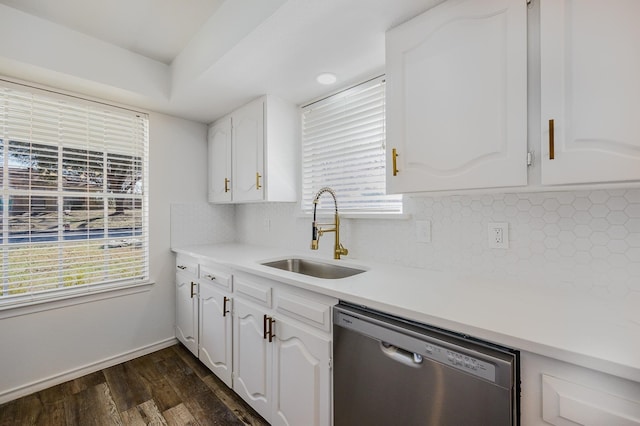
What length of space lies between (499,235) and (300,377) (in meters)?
1.14

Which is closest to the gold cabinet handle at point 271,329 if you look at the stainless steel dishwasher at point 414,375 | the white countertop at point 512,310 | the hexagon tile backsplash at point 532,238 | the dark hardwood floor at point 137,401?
the white countertop at point 512,310

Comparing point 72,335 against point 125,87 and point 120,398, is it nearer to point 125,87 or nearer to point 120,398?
point 120,398

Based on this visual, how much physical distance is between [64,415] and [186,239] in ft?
4.56

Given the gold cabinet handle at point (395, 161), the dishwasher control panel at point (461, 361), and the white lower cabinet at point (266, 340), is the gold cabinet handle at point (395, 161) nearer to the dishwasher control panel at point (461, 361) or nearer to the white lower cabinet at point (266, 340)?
the white lower cabinet at point (266, 340)

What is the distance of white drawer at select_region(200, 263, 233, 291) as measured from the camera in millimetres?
1839

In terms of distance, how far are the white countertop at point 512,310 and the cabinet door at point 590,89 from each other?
1.41ft

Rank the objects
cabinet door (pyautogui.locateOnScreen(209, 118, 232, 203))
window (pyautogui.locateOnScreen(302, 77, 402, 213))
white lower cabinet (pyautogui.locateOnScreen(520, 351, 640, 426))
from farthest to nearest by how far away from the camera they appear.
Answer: cabinet door (pyautogui.locateOnScreen(209, 118, 232, 203))
window (pyautogui.locateOnScreen(302, 77, 402, 213))
white lower cabinet (pyautogui.locateOnScreen(520, 351, 640, 426))

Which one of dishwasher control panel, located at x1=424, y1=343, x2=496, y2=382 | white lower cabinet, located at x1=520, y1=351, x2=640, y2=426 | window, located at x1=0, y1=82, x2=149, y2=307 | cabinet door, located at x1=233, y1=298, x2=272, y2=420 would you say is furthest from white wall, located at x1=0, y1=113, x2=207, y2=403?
white lower cabinet, located at x1=520, y1=351, x2=640, y2=426

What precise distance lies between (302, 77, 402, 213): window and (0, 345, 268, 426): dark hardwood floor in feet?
4.61

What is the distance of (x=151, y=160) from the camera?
96.5 inches

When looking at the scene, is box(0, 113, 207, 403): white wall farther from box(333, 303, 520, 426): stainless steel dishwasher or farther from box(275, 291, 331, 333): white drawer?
box(333, 303, 520, 426): stainless steel dishwasher

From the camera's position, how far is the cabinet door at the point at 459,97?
100 centimetres

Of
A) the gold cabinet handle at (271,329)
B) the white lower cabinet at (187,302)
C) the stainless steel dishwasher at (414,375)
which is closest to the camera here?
the stainless steel dishwasher at (414,375)

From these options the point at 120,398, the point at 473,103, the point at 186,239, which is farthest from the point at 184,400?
the point at 473,103
